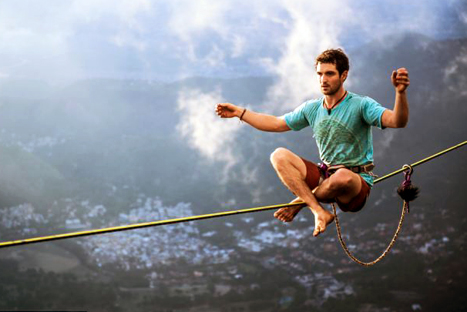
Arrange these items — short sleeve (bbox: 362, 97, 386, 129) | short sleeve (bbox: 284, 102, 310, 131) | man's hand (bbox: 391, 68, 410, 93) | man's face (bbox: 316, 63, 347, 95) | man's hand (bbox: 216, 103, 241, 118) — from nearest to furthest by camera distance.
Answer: man's hand (bbox: 391, 68, 410, 93), short sleeve (bbox: 362, 97, 386, 129), man's face (bbox: 316, 63, 347, 95), short sleeve (bbox: 284, 102, 310, 131), man's hand (bbox: 216, 103, 241, 118)

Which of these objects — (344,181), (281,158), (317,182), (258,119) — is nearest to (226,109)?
(258,119)

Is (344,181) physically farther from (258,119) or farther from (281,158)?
(258,119)

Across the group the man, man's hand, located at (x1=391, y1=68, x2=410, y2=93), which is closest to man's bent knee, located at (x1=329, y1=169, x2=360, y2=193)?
the man

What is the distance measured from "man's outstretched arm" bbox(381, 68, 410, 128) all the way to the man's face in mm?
409

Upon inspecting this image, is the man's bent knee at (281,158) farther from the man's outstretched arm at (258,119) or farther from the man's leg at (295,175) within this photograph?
the man's outstretched arm at (258,119)

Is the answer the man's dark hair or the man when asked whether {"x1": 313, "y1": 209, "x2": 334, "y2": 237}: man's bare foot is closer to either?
the man

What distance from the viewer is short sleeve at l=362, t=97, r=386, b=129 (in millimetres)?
4328

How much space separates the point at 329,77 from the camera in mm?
4441

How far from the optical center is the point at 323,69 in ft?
14.6

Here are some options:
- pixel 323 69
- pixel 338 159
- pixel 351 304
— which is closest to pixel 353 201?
pixel 338 159

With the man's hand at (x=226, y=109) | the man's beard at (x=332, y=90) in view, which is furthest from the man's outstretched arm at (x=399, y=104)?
the man's hand at (x=226, y=109)

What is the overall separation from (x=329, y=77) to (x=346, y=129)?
1.27 feet

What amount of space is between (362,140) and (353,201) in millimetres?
451

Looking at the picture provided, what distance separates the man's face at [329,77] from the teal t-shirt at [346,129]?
5.5 inches
